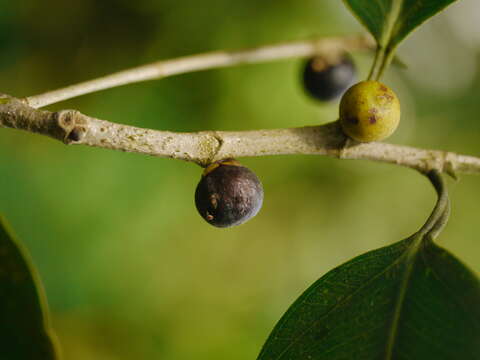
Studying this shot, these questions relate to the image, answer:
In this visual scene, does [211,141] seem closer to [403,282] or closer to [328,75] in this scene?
[403,282]

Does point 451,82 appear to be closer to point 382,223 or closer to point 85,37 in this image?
point 382,223

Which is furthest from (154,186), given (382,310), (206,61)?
(382,310)

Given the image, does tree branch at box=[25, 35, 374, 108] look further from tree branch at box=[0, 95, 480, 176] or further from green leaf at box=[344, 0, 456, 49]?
green leaf at box=[344, 0, 456, 49]

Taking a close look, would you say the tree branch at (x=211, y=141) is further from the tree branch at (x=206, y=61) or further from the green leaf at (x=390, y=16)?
the green leaf at (x=390, y=16)

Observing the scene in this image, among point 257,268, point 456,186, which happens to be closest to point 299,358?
point 257,268

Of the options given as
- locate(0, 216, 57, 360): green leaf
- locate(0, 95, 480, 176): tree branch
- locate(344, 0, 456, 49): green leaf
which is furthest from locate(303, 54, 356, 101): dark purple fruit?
locate(0, 216, 57, 360): green leaf

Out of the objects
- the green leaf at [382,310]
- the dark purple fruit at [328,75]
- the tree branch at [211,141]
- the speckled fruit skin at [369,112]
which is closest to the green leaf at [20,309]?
the tree branch at [211,141]
